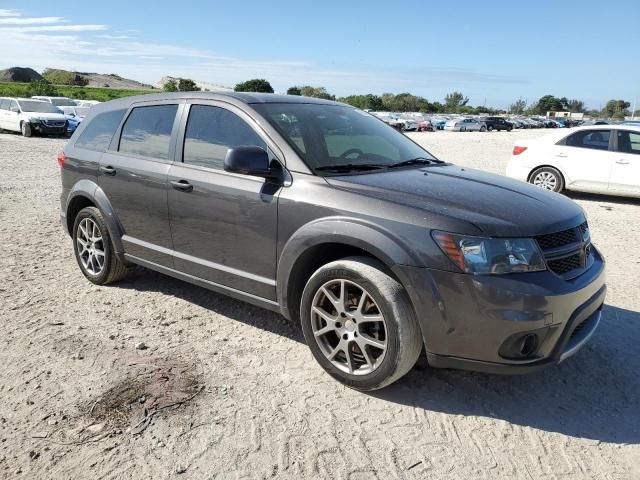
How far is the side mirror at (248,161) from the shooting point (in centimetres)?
338

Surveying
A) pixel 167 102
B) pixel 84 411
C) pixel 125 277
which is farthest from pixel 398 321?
pixel 125 277

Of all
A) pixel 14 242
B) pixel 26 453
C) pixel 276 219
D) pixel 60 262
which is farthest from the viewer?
pixel 14 242

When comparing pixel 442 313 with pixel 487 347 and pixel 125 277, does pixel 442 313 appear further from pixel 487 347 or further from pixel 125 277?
pixel 125 277

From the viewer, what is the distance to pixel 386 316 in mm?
3062

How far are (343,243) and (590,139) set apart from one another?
8972 mm

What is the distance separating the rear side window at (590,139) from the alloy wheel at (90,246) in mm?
9017

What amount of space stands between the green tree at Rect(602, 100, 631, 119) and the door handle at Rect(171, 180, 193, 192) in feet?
372

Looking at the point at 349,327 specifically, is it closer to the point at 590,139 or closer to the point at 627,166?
the point at 627,166

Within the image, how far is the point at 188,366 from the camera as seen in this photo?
11.8 feet

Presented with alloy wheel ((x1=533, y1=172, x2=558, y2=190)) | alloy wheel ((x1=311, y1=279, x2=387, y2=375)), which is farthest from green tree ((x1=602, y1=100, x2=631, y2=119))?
alloy wheel ((x1=311, y1=279, x2=387, y2=375))

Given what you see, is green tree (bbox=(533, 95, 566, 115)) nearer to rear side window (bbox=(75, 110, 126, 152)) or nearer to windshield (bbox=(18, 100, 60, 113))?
windshield (bbox=(18, 100, 60, 113))

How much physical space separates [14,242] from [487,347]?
578 cm

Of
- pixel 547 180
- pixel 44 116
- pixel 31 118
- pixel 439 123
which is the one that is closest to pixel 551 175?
pixel 547 180

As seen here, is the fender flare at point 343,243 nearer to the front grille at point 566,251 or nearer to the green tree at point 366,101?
the front grille at point 566,251
